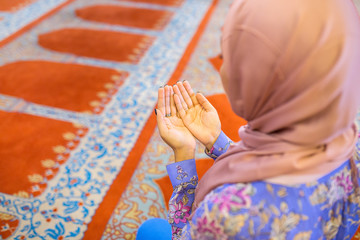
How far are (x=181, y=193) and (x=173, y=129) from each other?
22 cm

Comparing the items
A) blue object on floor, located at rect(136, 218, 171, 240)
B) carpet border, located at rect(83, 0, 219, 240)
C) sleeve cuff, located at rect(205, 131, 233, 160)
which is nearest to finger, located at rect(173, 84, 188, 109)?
sleeve cuff, located at rect(205, 131, 233, 160)

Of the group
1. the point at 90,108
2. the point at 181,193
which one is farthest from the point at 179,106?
the point at 90,108

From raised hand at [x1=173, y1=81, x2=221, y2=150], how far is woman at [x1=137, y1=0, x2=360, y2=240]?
341 mm

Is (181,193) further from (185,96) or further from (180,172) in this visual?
(185,96)

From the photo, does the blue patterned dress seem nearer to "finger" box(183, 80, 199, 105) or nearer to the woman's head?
the woman's head

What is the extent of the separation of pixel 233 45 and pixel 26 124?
165 centimetres

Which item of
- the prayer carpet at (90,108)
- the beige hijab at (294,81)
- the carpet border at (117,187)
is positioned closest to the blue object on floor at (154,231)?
the prayer carpet at (90,108)

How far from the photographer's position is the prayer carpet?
141 cm

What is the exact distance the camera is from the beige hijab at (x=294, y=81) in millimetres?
538

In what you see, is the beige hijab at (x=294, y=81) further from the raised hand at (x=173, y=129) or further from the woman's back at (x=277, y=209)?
the raised hand at (x=173, y=129)

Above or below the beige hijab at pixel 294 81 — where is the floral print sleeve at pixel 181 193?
below

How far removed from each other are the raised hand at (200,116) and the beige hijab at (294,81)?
386 mm

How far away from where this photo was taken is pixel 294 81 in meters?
0.56

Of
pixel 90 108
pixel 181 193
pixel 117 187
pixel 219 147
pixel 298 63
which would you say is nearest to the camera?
pixel 298 63
